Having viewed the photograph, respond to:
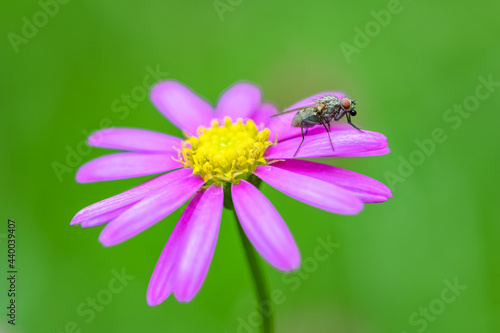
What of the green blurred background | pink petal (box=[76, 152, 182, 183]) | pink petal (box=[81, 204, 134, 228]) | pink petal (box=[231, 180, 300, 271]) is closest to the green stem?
pink petal (box=[231, 180, 300, 271])

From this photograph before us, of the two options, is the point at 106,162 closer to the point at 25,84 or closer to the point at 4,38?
the point at 25,84

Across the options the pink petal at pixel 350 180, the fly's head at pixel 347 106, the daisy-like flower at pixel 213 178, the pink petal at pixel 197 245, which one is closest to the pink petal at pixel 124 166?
the daisy-like flower at pixel 213 178

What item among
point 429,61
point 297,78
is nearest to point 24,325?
point 297,78

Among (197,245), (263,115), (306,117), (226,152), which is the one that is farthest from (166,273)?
(263,115)

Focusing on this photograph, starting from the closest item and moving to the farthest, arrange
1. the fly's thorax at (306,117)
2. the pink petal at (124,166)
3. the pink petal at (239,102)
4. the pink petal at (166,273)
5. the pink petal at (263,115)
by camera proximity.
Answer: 1. the pink petal at (166,273)
2. the fly's thorax at (306,117)
3. the pink petal at (124,166)
4. the pink petal at (263,115)
5. the pink petal at (239,102)

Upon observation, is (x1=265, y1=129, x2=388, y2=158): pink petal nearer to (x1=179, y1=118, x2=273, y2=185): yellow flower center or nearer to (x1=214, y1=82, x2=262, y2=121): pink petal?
(x1=179, y1=118, x2=273, y2=185): yellow flower center

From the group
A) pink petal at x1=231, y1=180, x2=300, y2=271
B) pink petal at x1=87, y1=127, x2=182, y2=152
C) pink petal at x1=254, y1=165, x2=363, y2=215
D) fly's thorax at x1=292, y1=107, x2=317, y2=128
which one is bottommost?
pink petal at x1=231, y1=180, x2=300, y2=271

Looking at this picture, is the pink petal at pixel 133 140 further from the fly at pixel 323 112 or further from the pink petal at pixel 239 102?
the fly at pixel 323 112
